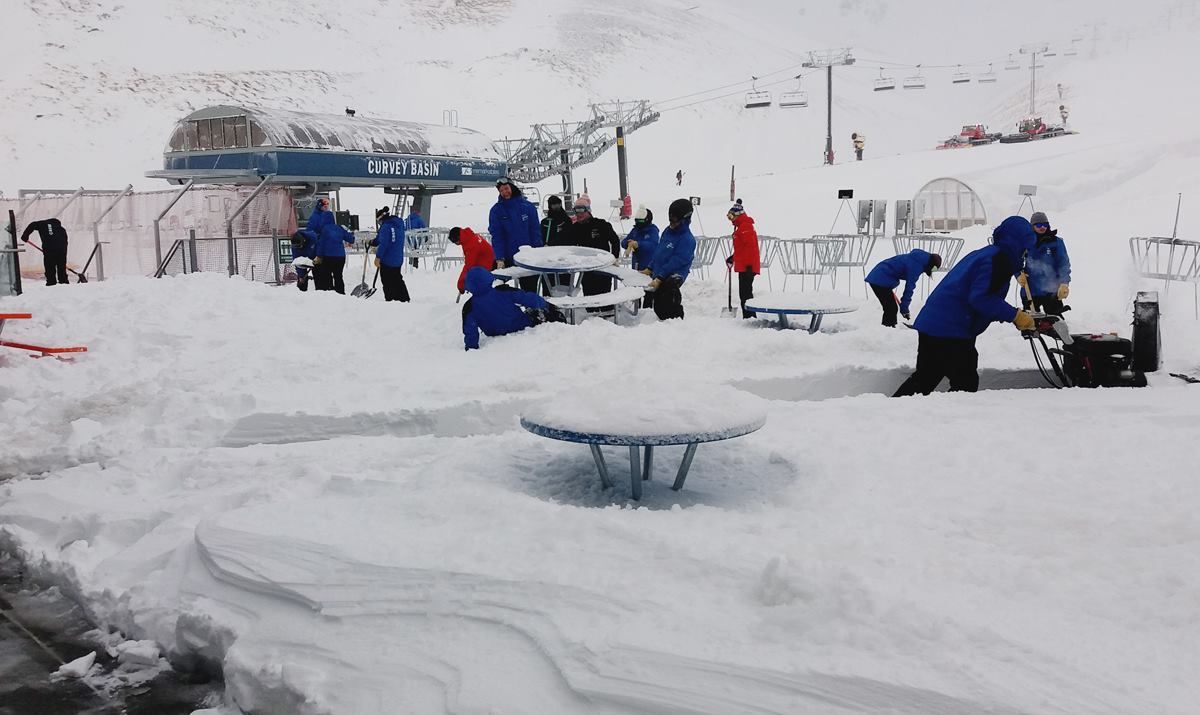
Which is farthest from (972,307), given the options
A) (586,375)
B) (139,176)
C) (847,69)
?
(847,69)

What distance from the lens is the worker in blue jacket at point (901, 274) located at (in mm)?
8125

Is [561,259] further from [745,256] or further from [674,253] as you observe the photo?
[745,256]

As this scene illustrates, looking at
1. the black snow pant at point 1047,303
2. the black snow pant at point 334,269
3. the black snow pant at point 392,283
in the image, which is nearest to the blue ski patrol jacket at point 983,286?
the black snow pant at point 1047,303

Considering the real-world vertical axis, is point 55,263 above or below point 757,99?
below

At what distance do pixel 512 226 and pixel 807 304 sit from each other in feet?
10.6

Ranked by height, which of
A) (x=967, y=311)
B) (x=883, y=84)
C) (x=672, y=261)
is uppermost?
(x=883, y=84)

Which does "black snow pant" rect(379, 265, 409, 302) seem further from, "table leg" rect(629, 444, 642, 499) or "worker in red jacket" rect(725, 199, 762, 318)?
"table leg" rect(629, 444, 642, 499)

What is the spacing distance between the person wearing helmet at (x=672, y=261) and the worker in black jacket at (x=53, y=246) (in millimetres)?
8962

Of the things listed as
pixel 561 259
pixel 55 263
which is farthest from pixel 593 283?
pixel 55 263

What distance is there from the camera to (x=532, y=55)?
267 feet

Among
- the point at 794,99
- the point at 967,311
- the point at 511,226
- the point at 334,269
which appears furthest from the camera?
the point at 794,99

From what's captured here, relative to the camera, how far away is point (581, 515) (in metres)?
3.75

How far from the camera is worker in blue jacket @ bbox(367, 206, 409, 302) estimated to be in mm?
11930

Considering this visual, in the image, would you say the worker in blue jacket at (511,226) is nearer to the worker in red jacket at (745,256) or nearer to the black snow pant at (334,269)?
the worker in red jacket at (745,256)
